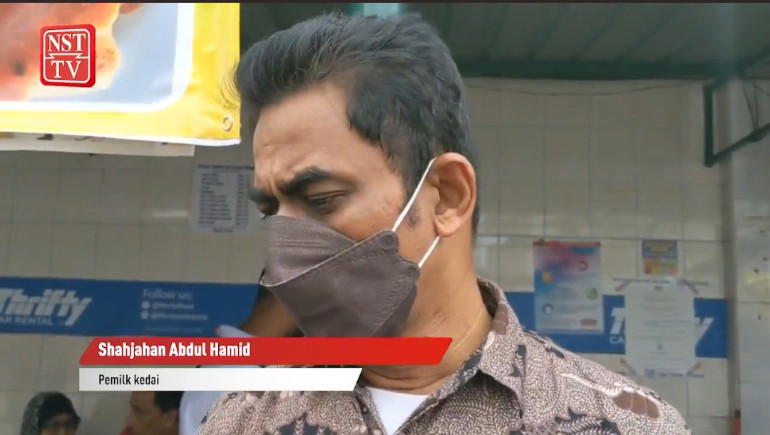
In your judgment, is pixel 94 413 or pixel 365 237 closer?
pixel 365 237

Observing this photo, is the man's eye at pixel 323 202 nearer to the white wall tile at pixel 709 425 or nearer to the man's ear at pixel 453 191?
the man's ear at pixel 453 191

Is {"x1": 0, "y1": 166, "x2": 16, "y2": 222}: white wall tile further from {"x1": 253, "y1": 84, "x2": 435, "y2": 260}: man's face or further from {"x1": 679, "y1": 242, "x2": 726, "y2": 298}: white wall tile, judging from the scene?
{"x1": 679, "y1": 242, "x2": 726, "y2": 298}: white wall tile

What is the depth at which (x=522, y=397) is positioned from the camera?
114cm

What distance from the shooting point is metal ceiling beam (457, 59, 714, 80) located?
13.4 feet

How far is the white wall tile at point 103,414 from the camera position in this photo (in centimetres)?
396

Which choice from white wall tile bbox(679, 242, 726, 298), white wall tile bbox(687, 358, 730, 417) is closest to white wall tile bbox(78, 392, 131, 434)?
white wall tile bbox(687, 358, 730, 417)

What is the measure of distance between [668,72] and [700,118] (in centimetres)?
31

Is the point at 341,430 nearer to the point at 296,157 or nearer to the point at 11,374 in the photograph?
the point at 296,157

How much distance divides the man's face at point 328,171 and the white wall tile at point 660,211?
3.25 meters

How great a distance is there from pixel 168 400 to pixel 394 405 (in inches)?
107

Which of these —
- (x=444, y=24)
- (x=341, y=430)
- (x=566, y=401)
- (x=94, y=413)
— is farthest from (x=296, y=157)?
(x=94, y=413)

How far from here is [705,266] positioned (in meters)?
4.14

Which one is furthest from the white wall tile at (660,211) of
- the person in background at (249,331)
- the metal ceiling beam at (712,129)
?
the person in background at (249,331)

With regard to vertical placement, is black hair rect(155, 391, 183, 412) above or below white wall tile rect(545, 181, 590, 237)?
below
